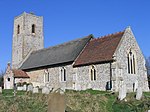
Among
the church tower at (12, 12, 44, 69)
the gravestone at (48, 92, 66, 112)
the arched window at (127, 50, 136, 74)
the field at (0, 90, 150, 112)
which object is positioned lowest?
the field at (0, 90, 150, 112)

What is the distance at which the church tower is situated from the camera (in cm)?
5031

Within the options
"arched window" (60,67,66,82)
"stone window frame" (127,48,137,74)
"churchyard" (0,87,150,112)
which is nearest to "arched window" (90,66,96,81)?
"stone window frame" (127,48,137,74)

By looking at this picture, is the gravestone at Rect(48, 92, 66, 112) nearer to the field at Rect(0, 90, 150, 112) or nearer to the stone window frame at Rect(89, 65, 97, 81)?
the field at Rect(0, 90, 150, 112)

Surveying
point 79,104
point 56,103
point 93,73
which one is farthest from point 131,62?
point 56,103

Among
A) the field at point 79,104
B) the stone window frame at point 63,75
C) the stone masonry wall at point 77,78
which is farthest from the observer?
the stone window frame at point 63,75

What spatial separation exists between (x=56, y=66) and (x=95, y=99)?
17.6m

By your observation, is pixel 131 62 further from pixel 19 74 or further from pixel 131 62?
pixel 19 74

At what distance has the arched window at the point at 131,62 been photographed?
110 feet

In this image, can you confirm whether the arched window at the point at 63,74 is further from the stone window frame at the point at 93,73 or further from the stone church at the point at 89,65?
the stone window frame at the point at 93,73

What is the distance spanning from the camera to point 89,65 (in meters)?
34.0

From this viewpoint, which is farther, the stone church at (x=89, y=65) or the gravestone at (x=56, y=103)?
the stone church at (x=89, y=65)

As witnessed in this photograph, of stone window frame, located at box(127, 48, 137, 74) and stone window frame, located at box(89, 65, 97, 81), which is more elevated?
stone window frame, located at box(127, 48, 137, 74)

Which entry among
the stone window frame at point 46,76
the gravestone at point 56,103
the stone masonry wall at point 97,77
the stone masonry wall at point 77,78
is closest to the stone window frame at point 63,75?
the stone masonry wall at point 77,78

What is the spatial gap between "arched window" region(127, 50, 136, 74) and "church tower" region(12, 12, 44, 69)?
22100 mm
